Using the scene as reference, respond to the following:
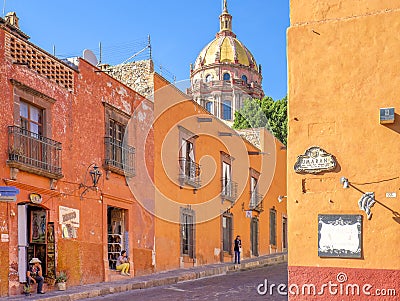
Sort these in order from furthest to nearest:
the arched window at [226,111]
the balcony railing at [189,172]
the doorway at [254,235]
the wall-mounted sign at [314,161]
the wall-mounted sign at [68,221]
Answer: the arched window at [226,111]
the doorway at [254,235]
the balcony railing at [189,172]
the wall-mounted sign at [68,221]
the wall-mounted sign at [314,161]

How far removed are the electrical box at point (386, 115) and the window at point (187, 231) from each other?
41.8 ft

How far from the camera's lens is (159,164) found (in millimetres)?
19891

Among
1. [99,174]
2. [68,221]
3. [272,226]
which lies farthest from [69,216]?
[272,226]

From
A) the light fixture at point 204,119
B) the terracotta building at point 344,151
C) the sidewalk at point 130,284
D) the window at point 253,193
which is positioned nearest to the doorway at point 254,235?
the window at point 253,193

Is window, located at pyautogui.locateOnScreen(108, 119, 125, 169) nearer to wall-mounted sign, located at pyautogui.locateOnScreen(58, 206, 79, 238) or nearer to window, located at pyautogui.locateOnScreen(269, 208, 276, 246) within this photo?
wall-mounted sign, located at pyautogui.locateOnScreen(58, 206, 79, 238)

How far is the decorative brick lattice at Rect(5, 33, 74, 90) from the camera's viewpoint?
13.2 meters

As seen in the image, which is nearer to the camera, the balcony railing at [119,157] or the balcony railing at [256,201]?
the balcony railing at [119,157]

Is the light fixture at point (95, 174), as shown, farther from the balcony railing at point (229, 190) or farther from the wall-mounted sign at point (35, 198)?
the balcony railing at point (229, 190)

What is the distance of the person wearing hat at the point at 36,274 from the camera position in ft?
42.9

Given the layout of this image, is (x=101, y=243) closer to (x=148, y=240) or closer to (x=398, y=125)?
(x=148, y=240)

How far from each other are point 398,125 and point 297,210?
76.2 inches

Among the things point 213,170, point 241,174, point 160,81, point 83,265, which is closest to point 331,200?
point 83,265

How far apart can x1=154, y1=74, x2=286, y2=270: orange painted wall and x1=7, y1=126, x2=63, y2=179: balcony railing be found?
574cm

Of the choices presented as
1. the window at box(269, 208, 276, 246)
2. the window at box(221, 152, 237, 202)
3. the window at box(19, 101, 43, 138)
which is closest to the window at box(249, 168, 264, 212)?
the window at box(269, 208, 276, 246)
